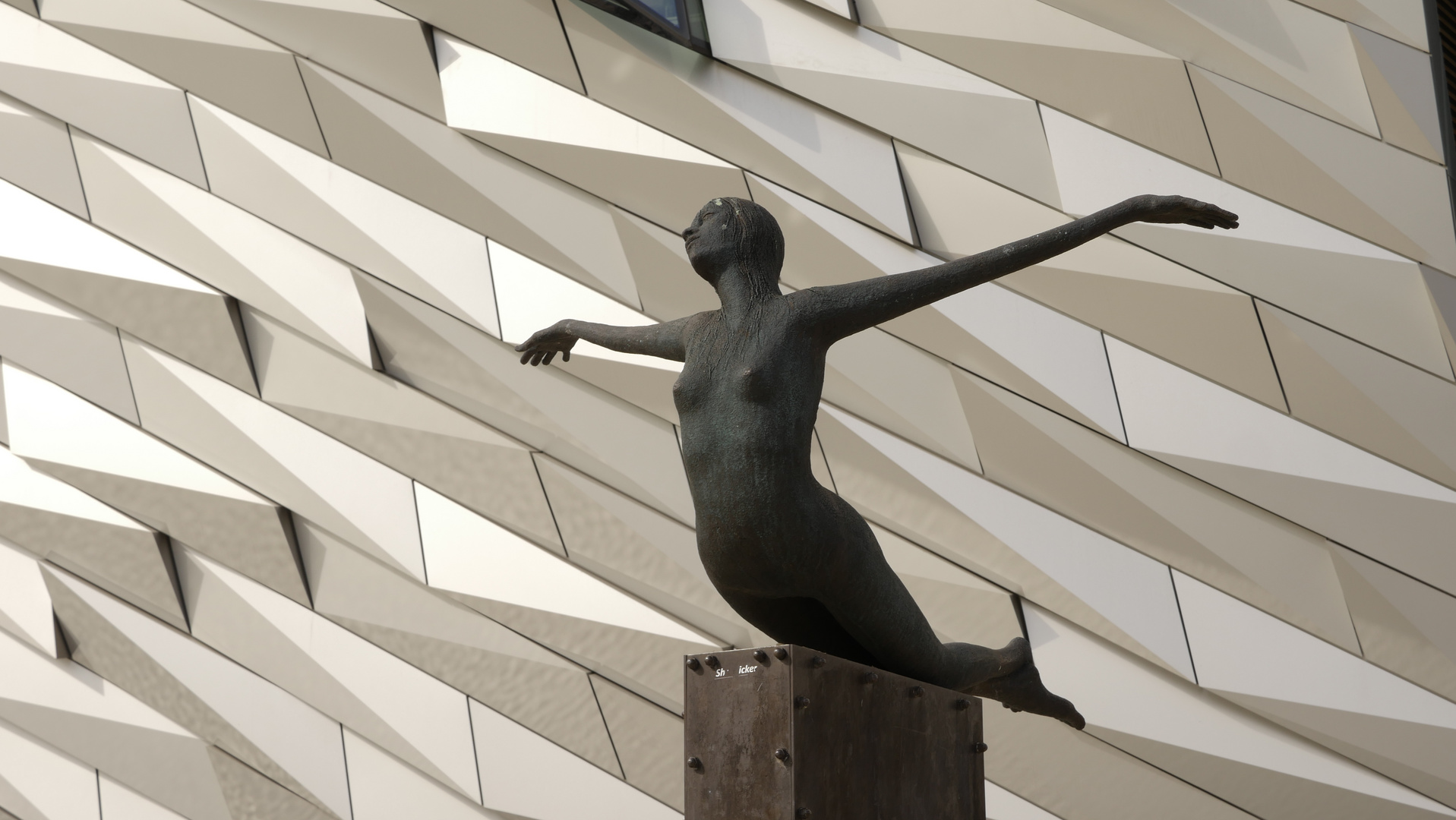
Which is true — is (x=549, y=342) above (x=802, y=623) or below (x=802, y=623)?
above

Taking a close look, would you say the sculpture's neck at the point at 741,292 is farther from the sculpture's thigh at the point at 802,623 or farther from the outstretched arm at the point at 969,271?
the sculpture's thigh at the point at 802,623

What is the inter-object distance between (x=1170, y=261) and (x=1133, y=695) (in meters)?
→ 2.45

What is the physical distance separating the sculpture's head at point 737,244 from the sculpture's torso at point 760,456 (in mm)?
153

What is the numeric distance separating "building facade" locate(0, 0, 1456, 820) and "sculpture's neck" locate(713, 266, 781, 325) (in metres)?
4.03

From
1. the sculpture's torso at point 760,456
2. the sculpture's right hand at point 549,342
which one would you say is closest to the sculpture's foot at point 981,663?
the sculpture's torso at point 760,456

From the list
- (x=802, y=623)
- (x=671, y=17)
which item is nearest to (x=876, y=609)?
(x=802, y=623)

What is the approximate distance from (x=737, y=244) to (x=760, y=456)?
26.6 inches

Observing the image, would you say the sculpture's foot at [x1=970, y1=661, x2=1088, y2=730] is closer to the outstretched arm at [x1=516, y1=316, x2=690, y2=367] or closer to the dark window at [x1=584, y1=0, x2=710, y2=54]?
the outstretched arm at [x1=516, y1=316, x2=690, y2=367]

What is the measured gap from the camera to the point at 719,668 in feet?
10.6

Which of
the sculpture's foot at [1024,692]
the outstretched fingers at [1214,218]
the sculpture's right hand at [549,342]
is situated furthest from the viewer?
the sculpture's right hand at [549,342]

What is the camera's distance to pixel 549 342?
4.18m

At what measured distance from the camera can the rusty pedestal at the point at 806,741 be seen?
303cm

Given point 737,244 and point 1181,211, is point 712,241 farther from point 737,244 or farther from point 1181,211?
point 1181,211

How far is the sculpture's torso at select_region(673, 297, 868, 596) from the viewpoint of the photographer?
10.7 ft
